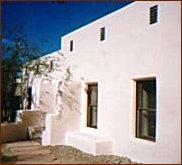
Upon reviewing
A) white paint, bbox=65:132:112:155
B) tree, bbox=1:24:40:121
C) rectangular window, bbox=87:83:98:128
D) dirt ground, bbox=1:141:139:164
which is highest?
tree, bbox=1:24:40:121

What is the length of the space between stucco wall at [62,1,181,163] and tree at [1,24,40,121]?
9.71ft

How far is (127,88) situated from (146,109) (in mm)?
773

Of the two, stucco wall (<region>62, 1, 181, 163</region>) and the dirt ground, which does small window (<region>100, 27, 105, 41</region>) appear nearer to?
stucco wall (<region>62, 1, 181, 163</region>)

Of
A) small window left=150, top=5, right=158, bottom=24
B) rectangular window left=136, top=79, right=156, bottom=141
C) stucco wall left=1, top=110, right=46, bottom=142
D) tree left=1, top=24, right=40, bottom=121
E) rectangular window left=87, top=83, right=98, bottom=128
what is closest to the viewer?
small window left=150, top=5, right=158, bottom=24

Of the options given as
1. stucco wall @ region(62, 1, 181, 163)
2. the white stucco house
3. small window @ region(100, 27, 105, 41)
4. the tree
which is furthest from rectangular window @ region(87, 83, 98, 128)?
the tree

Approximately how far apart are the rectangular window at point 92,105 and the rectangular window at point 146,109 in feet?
7.62

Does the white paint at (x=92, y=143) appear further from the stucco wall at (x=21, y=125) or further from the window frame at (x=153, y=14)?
the window frame at (x=153, y=14)

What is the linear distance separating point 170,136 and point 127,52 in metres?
2.57

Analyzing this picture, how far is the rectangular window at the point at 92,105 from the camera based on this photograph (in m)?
9.72

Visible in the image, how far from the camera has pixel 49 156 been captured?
27.5 feet

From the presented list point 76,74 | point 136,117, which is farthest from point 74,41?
point 136,117

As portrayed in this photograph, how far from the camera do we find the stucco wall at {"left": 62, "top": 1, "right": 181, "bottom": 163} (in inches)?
250

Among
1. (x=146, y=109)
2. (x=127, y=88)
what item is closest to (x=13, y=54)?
(x=127, y=88)

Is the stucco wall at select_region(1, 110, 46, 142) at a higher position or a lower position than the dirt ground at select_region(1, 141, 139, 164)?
higher
